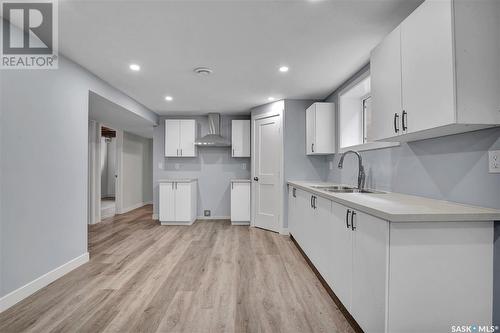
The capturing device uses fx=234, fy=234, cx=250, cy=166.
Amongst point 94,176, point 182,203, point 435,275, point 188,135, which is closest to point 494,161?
point 435,275

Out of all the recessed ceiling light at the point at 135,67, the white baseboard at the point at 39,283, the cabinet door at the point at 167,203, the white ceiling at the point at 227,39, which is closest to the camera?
the white ceiling at the point at 227,39

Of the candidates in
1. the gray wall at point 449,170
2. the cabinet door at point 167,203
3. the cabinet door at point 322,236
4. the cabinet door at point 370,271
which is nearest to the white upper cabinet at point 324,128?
the gray wall at point 449,170

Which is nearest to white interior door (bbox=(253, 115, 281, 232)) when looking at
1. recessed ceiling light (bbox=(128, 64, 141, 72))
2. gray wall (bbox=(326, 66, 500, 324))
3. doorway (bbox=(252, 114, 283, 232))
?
doorway (bbox=(252, 114, 283, 232))

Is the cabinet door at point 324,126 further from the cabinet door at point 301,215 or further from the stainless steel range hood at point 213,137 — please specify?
the stainless steel range hood at point 213,137

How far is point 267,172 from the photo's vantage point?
4359 mm

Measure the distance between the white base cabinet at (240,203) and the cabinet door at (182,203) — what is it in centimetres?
87

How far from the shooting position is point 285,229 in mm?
4043

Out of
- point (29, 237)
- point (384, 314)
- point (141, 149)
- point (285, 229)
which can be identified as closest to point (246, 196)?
point (285, 229)

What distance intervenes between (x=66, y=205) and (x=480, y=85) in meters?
3.49

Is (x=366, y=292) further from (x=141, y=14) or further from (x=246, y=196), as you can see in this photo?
(x=246, y=196)

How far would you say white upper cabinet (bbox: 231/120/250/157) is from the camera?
16.2ft

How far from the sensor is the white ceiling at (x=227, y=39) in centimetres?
172

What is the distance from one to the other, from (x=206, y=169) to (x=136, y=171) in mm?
2774

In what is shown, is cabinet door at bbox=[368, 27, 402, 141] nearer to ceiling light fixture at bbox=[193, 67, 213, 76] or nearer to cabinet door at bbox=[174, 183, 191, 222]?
ceiling light fixture at bbox=[193, 67, 213, 76]
